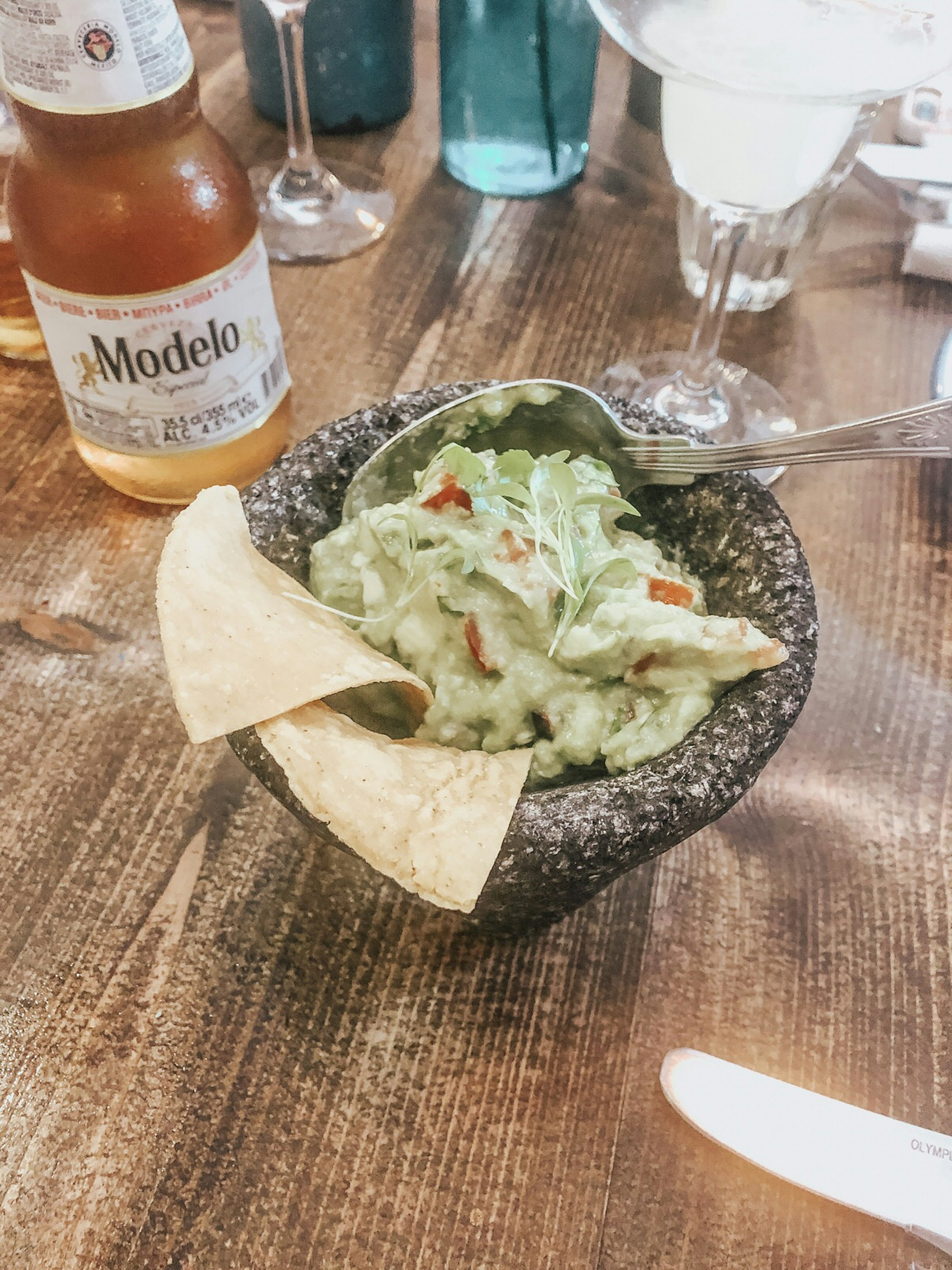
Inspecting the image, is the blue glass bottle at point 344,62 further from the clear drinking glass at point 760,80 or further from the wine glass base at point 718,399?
the wine glass base at point 718,399

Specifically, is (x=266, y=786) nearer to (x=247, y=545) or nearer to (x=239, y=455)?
(x=247, y=545)

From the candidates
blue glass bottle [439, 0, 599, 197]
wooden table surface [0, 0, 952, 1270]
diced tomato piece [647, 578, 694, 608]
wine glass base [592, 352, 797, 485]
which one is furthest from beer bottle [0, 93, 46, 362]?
diced tomato piece [647, 578, 694, 608]

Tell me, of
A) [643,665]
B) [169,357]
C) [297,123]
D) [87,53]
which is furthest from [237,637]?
[297,123]

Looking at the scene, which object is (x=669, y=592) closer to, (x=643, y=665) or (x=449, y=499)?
(x=643, y=665)

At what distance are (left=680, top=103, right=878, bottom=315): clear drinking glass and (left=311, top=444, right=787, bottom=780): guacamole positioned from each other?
32.6 inches

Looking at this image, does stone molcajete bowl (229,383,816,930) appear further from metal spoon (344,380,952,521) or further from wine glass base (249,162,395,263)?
wine glass base (249,162,395,263)

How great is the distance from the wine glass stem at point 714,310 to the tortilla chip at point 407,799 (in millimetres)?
797

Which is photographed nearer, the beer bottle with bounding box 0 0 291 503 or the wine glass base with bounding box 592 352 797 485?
the beer bottle with bounding box 0 0 291 503

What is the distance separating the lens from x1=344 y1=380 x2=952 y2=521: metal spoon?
783 millimetres

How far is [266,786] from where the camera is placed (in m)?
0.68

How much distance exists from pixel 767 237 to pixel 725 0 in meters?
0.45

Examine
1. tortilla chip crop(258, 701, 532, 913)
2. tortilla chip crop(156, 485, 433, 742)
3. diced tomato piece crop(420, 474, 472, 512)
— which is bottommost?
tortilla chip crop(258, 701, 532, 913)

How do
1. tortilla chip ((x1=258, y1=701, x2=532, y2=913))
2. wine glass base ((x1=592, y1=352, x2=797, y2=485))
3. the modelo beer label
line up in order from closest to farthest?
tortilla chip ((x1=258, y1=701, x2=532, y2=913)) → the modelo beer label → wine glass base ((x1=592, y1=352, x2=797, y2=485))

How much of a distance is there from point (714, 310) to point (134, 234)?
70cm
